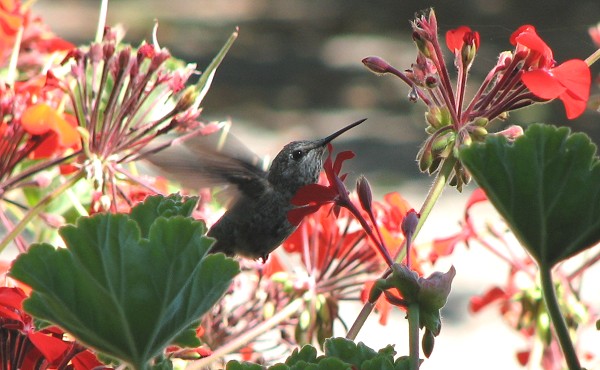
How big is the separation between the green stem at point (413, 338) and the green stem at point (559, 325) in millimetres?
92

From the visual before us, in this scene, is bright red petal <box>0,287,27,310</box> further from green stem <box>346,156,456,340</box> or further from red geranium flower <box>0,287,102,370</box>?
green stem <box>346,156,456,340</box>

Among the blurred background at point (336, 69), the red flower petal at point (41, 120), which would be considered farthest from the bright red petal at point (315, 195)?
the blurred background at point (336, 69)

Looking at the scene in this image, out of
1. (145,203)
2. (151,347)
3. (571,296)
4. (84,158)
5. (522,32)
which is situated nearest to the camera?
(151,347)

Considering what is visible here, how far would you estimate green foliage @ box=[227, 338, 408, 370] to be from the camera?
2.24ft

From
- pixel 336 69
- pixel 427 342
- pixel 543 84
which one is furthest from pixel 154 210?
pixel 336 69

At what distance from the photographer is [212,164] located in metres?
1.33

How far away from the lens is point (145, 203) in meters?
0.77

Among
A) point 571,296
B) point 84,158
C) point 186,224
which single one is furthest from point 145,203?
point 571,296

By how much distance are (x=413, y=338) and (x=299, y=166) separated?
0.71m

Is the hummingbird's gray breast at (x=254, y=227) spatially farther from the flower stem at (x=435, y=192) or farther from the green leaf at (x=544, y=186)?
the green leaf at (x=544, y=186)

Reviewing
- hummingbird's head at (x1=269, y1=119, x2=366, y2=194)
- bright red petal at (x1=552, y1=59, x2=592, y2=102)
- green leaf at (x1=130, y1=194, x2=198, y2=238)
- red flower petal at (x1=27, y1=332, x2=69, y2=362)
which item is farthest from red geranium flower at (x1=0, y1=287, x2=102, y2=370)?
hummingbird's head at (x1=269, y1=119, x2=366, y2=194)

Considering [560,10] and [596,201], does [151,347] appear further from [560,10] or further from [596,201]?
[560,10]

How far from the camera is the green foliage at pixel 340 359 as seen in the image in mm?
684

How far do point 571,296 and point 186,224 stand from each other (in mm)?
839
